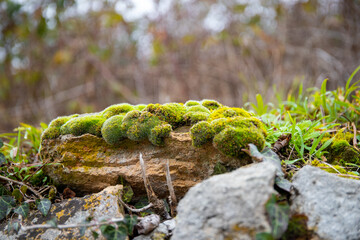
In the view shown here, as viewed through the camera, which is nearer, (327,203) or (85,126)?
(327,203)

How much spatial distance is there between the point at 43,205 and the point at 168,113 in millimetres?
1064

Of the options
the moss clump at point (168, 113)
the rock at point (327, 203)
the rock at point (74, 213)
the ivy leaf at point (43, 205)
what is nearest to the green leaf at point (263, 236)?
the rock at point (327, 203)

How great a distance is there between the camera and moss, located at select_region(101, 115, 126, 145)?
1720 mm

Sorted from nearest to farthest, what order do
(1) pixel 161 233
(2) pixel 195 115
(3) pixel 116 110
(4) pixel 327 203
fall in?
1. (4) pixel 327 203
2. (1) pixel 161 233
3. (2) pixel 195 115
4. (3) pixel 116 110

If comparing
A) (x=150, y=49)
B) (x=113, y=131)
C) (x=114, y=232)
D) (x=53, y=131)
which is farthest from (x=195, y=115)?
(x=150, y=49)

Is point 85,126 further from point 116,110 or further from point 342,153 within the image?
point 342,153

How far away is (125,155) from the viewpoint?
1.80 m

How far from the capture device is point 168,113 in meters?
1.79

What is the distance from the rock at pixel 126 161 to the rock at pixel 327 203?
446 millimetres

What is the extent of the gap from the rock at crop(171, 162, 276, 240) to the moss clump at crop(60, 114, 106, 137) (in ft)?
3.38

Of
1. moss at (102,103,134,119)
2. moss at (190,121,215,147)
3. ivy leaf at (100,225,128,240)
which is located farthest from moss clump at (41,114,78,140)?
moss at (190,121,215,147)

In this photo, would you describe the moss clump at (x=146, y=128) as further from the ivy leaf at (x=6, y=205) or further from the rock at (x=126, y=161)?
the ivy leaf at (x=6, y=205)

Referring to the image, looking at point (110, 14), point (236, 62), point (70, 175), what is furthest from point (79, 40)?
point (70, 175)

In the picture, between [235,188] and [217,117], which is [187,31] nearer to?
[217,117]
